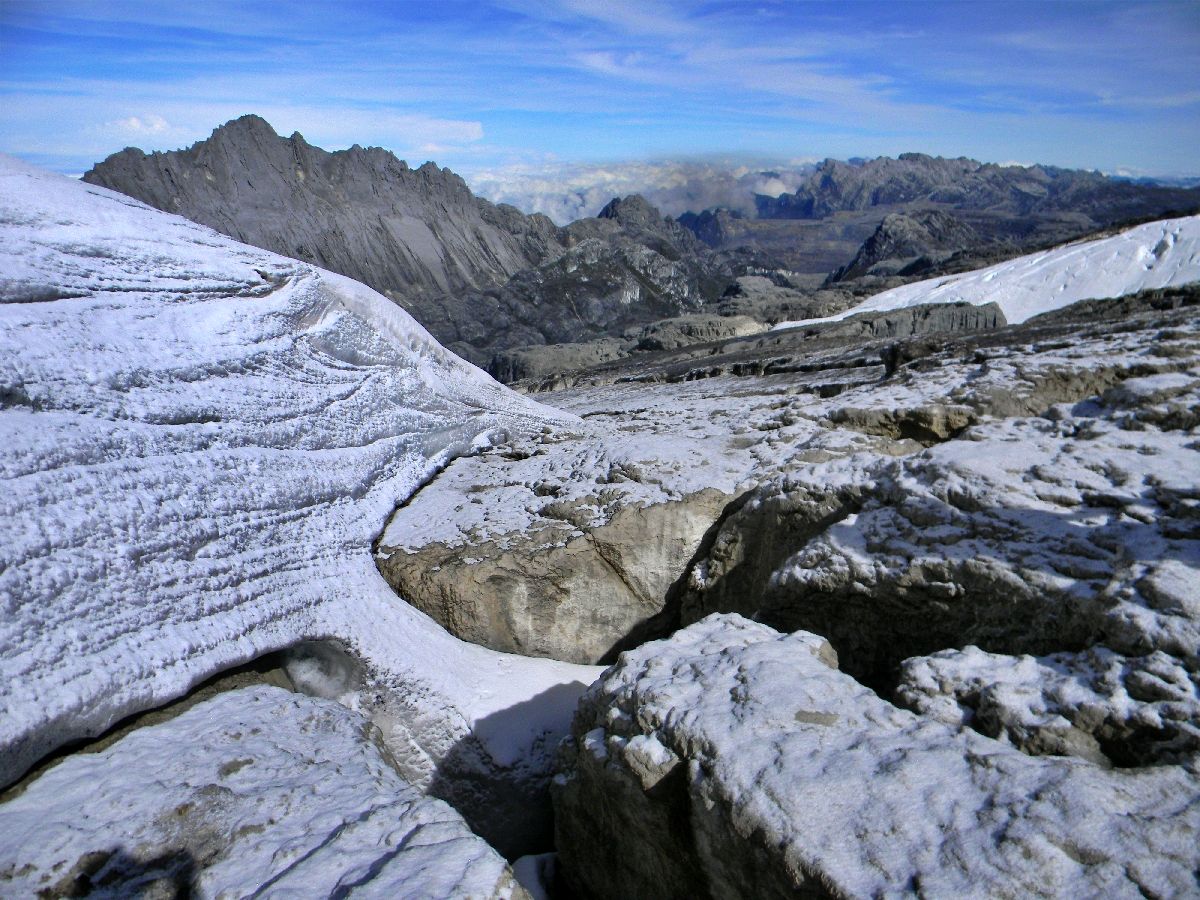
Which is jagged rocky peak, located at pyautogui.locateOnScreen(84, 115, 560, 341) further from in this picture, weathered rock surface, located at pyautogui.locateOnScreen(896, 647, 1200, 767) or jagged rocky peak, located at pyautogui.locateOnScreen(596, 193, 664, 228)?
weathered rock surface, located at pyautogui.locateOnScreen(896, 647, 1200, 767)

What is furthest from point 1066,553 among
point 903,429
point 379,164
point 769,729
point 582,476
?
point 379,164

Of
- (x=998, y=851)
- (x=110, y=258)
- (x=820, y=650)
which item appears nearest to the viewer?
(x=998, y=851)

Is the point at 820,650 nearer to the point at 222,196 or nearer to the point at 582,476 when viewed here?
the point at 582,476

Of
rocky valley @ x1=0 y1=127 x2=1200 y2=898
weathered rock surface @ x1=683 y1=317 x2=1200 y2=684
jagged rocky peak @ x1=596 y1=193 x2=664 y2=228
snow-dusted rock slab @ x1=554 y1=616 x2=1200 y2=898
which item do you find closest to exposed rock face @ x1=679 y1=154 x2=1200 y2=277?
jagged rocky peak @ x1=596 y1=193 x2=664 y2=228

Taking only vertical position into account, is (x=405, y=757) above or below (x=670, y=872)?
below

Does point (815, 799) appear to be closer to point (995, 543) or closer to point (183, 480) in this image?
point (995, 543)

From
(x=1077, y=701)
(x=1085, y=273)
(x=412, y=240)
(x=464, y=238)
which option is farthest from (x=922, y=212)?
(x=1077, y=701)

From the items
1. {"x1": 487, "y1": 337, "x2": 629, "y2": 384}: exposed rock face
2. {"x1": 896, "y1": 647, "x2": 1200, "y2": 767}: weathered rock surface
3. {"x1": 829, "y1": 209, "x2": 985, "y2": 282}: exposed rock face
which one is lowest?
{"x1": 487, "y1": 337, "x2": 629, "y2": 384}: exposed rock face
